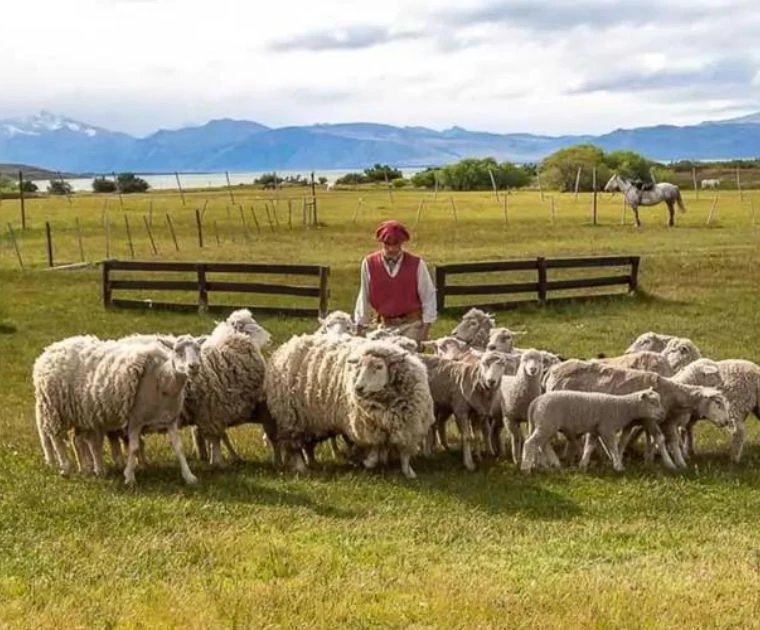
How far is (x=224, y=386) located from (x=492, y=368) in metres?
2.59

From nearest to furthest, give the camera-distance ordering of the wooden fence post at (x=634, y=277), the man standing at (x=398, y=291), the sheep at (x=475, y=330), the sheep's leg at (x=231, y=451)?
the sheep's leg at (x=231, y=451), the man standing at (x=398, y=291), the sheep at (x=475, y=330), the wooden fence post at (x=634, y=277)

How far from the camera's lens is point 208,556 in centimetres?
720

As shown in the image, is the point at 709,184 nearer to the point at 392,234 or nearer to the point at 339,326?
the point at 339,326

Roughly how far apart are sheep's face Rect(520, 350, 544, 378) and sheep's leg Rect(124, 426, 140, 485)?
3630mm

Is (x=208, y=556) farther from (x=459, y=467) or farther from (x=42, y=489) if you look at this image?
(x=459, y=467)

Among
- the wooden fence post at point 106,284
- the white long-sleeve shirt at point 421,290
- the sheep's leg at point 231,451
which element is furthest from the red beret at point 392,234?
the wooden fence post at point 106,284

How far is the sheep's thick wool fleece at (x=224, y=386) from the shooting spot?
10312mm

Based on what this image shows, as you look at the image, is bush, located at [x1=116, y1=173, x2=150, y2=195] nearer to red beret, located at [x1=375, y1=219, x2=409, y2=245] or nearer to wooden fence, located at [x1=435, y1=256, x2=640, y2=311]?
wooden fence, located at [x1=435, y1=256, x2=640, y2=311]

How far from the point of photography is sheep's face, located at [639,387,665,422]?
973cm

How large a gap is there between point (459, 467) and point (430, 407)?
0.71 metres

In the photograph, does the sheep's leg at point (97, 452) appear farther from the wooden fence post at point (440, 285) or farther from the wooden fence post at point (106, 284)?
the wooden fence post at point (106, 284)

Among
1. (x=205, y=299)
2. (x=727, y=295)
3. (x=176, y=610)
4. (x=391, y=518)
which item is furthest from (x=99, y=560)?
(x=727, y=295)

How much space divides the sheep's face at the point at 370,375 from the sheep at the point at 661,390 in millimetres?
1817

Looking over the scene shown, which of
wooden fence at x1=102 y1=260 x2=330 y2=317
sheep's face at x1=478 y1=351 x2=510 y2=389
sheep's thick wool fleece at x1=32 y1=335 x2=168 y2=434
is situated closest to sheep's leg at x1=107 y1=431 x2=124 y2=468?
sheep's thick wool fleece at x1=32 y1=335 x2=168 y2=434
